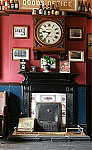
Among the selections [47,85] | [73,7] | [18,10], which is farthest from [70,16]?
[47,85]

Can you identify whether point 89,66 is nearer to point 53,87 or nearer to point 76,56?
point 76,56

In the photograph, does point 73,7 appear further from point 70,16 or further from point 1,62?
point 1,62

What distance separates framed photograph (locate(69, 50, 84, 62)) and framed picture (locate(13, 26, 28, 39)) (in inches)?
43.0

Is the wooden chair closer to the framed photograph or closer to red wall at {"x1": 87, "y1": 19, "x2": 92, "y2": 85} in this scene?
the framed photograph

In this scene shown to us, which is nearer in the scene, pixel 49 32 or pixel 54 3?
pixel 49 32

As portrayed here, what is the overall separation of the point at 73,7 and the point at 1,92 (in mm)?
2495

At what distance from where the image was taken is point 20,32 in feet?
20.5

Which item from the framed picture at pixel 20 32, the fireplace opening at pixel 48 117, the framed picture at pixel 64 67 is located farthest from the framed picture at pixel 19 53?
the fireplace opening at pixel 48 117

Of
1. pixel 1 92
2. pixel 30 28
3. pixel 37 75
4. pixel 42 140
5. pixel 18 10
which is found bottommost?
pixel 42 140

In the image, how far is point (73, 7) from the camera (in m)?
6.27

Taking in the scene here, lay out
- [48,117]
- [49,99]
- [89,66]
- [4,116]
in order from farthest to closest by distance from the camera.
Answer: [89,66]
[49,99]
[48,117]
[4,116]

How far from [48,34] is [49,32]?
1.9 inches

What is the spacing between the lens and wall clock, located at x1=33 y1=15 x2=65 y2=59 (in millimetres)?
6059

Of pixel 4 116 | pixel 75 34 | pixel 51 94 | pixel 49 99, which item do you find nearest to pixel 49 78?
pixel 51 94
